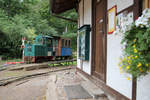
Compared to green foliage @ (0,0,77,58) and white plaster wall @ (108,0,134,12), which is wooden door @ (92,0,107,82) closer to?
white plaster wall @ (108,0,134,12)

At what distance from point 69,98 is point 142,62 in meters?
2.16

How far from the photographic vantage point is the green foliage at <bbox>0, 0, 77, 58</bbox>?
13251 mm

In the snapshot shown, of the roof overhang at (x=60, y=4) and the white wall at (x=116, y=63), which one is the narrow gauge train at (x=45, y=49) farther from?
the white wall at (x=116, y=63)

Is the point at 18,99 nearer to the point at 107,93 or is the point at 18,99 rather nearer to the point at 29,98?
the point at 29,98

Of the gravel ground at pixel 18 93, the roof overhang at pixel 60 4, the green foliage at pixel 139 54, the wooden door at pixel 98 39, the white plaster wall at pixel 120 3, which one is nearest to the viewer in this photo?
the green foliage at pixel 139 54

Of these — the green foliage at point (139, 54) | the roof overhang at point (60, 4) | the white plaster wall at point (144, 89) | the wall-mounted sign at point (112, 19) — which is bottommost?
the white plaster wall at point (144, 89)

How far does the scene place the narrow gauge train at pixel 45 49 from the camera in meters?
9.97

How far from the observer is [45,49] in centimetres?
1070

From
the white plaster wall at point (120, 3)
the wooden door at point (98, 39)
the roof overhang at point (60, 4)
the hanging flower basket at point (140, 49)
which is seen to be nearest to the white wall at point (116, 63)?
the white plaster wall at point (120, 3)

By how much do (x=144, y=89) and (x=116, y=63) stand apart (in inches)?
33.5

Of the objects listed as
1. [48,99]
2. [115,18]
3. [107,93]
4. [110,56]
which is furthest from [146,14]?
[48,99]

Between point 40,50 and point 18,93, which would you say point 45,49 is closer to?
point 40,50

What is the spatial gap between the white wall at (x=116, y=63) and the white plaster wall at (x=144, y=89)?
240mm

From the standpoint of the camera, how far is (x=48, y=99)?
9.92 feet
